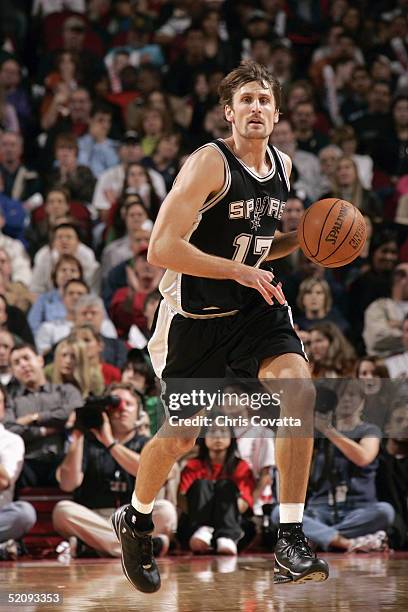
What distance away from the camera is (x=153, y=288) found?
838 cm

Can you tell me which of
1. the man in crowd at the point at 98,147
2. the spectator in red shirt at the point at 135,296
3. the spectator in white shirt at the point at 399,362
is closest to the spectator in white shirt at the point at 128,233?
the spectator in red shirt at the point at 135,296

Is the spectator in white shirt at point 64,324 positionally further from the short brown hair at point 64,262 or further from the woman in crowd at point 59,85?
the woman in crowd at point 59,85

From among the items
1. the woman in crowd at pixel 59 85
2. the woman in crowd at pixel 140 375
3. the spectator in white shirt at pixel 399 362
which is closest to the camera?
the woman in crowd at pixel 140 375

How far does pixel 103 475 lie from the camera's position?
6.65 meters

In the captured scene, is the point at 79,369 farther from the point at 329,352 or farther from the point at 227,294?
the point at 227,294

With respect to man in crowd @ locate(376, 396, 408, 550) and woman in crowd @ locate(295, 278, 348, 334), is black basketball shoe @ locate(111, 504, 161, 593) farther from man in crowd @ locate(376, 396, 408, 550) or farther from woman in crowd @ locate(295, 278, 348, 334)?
woman in crowd @ locate(295, 278, 348, 334)

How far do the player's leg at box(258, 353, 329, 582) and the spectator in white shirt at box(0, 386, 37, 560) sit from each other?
8.19ft

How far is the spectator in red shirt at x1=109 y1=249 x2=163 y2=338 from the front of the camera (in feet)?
27.0

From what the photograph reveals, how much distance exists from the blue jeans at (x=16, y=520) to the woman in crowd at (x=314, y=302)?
107 inches

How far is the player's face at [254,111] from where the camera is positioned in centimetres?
441

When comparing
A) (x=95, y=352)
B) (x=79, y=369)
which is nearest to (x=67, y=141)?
(x=95, y=352)

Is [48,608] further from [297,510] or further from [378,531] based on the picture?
[378,531]

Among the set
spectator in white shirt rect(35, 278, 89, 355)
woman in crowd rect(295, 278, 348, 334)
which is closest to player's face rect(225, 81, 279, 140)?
woman in crowd rect(295, 278, 348, 334)

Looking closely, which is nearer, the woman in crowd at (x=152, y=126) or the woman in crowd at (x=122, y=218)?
the woman in crowd at (x=122, y=218)
